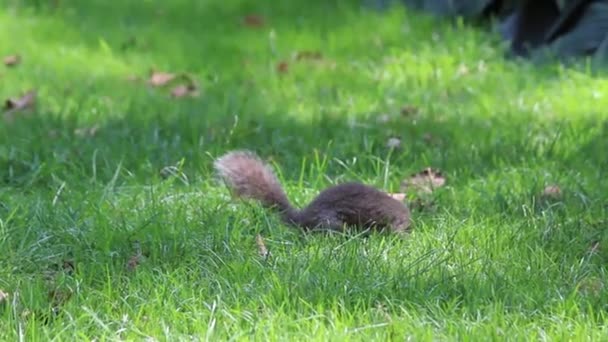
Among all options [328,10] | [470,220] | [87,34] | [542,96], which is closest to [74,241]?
[470,220]

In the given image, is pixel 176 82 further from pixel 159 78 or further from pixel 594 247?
pixel 594 247

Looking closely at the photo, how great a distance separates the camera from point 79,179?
15.8 feet

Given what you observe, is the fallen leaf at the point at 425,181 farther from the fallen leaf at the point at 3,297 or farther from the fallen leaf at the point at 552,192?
the fallen leaf at the point at 3,297

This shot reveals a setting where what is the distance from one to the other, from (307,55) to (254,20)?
981 millimetres

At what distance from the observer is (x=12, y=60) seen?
727 cm

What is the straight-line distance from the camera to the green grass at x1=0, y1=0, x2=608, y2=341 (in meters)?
3.27

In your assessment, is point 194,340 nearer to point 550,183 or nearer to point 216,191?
point 216,191

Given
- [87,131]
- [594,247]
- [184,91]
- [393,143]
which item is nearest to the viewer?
[594,247]

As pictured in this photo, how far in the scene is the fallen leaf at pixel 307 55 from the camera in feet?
24.1

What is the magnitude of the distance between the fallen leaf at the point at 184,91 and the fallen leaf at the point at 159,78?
0.33ft

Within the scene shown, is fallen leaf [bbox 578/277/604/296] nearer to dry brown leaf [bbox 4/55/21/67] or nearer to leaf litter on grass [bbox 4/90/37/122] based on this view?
leaf litter on grass [bbox 4/90/37/122]

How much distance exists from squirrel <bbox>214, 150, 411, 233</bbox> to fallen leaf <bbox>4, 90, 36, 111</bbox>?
7.23 feet

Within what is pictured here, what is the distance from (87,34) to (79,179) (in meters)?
→ 3.26

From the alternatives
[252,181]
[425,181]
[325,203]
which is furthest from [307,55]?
[325,203]
